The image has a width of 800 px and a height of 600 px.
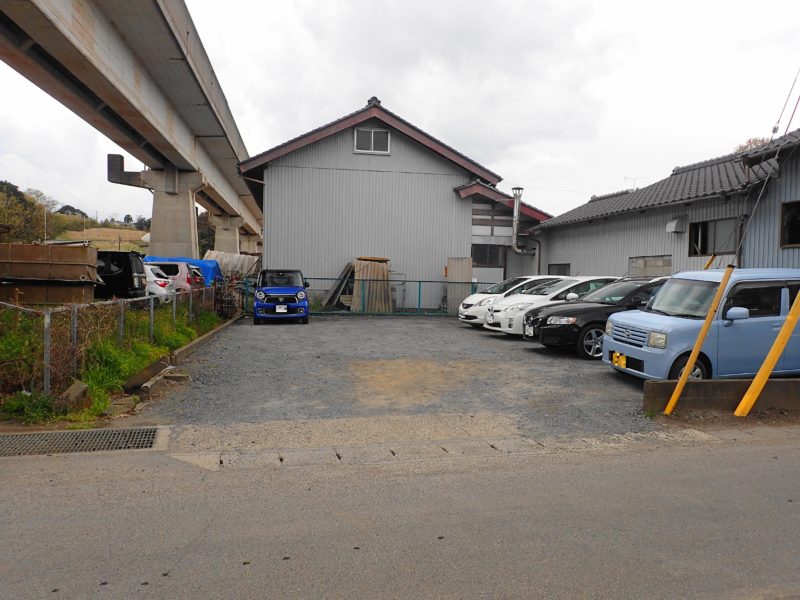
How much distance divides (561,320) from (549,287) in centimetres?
402

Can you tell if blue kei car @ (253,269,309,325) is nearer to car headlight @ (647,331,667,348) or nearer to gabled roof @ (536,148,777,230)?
gabled roof @ (536,148,777,230)

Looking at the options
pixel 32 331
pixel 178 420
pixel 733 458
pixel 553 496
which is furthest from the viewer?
pixel 32 331

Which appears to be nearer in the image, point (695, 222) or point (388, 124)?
point (695, 222)

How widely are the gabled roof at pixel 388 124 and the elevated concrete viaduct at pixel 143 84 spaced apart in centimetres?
253

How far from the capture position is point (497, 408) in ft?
23.8

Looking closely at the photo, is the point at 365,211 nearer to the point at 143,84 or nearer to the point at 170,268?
the point at 170,268

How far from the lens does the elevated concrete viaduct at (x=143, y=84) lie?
37.7 feet

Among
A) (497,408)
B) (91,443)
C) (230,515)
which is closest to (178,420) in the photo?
(91,443)

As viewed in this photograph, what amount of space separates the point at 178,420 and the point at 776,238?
12736mm

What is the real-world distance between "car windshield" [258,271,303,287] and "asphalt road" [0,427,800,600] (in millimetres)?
12473

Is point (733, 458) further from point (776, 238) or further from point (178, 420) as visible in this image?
point (776, 238)

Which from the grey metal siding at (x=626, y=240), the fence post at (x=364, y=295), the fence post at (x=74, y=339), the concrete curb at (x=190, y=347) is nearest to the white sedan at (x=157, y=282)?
the concrete curb at (x=190, y=347)

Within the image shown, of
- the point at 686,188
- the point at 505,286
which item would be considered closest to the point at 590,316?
the point at 505,286

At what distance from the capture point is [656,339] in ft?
25.4
